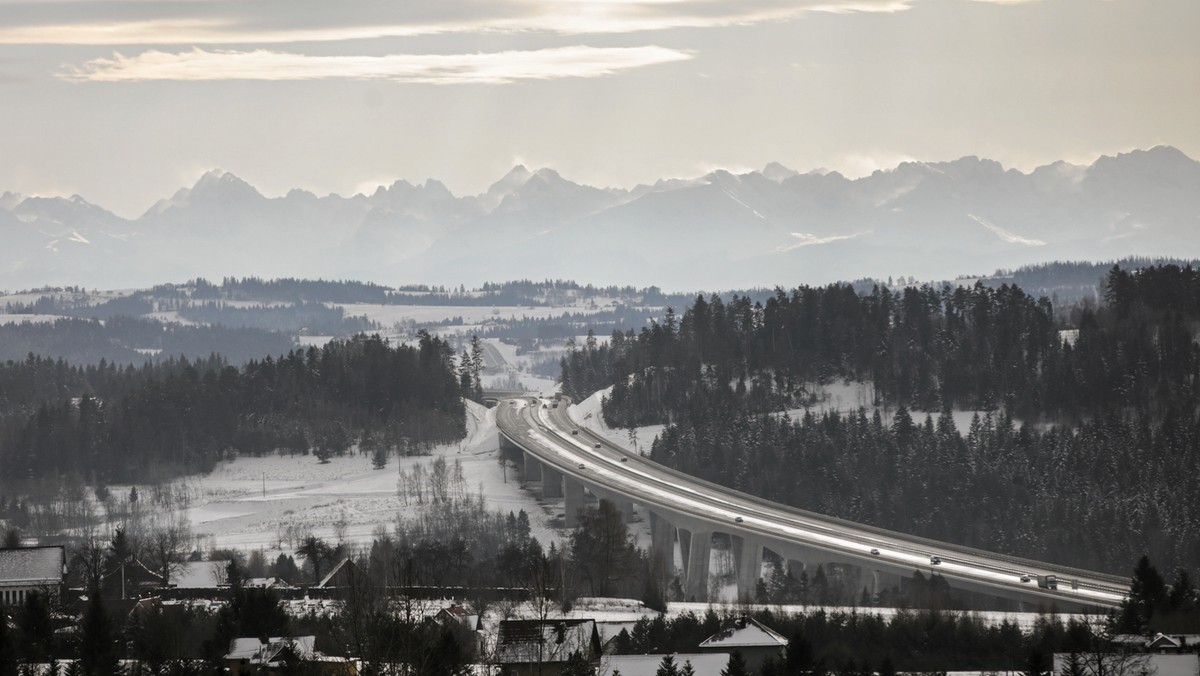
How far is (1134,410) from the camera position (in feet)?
438

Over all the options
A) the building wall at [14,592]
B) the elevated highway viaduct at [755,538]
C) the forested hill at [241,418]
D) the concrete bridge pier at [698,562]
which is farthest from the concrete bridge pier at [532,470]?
the building wall at [14,592]

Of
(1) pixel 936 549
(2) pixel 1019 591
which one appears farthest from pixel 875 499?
(2) pixel 1019 591

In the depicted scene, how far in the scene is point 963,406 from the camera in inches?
5655

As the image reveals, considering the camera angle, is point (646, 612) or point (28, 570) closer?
point (646, 612)

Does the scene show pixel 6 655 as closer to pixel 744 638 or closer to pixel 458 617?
→ pixel 458 617

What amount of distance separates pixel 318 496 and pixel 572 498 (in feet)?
76.9

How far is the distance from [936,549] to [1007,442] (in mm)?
35043

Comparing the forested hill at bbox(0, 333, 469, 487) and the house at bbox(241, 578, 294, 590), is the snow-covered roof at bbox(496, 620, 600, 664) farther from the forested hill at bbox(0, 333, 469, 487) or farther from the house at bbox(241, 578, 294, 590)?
the forested hill at bbox(0, 333, 469, 487)

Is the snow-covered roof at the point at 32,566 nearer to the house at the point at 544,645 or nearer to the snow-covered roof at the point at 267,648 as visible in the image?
the snow-covered roof at the point at 267,648

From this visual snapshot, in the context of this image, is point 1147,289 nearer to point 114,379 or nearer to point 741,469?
point 741,469

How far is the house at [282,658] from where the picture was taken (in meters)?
55.8

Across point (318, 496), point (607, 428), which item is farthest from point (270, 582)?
point (607, 428)

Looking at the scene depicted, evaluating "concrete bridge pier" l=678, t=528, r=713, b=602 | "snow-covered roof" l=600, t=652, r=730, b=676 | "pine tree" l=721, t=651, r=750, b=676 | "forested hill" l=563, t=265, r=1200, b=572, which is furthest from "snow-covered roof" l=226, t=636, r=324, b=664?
"forested hill" l=563, t=265, r=1200, b=572

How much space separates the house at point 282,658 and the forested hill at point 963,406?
64812 millimetres
